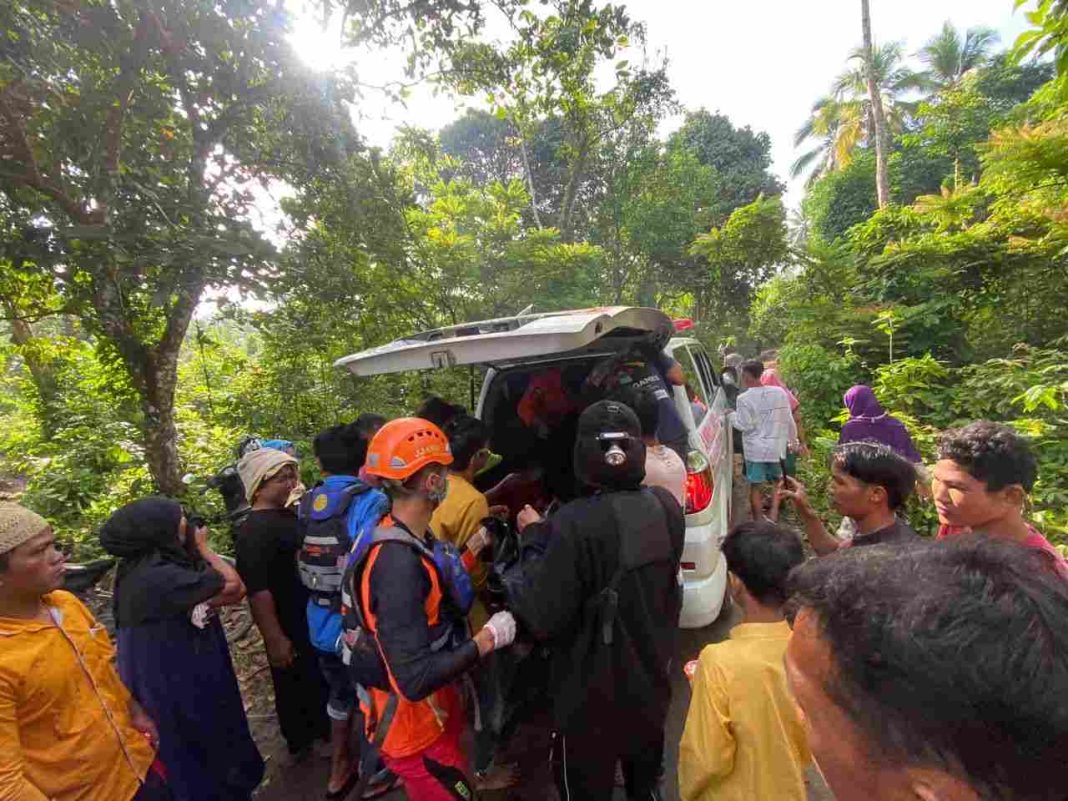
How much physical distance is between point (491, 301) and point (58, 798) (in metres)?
7.87

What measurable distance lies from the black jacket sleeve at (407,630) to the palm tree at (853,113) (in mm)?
21107

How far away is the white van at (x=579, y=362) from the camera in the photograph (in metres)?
2.12

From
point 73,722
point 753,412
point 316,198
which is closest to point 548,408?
point 753,412

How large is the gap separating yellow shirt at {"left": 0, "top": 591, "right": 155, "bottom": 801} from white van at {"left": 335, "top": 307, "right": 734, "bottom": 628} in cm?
150

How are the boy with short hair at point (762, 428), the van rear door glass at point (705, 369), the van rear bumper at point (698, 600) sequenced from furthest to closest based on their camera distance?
the van rear door glass at point (705, 369)
the boy with short hair at point (762, 428)
the van rear bumper at point (698, 600)

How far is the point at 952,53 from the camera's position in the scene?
2122 centimetres

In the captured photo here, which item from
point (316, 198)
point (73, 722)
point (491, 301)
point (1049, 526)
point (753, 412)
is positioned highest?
point (316, 198)

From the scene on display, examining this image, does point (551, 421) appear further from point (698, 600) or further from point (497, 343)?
point (497, 343)

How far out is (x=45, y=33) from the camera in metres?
3.17

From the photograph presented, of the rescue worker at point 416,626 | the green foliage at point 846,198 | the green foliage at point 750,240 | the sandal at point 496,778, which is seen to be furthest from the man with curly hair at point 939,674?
the green foliage at point 846,198

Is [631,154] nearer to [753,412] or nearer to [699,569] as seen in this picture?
[753,412]

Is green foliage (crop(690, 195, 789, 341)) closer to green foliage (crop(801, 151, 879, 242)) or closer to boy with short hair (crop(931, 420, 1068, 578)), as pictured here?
green foliage (crop(801, 151, 879, 242))

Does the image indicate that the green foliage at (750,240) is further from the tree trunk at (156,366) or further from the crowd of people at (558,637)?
the tree trunk at (156,366)

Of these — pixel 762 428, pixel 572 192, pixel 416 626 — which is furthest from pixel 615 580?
pixel 572 192
